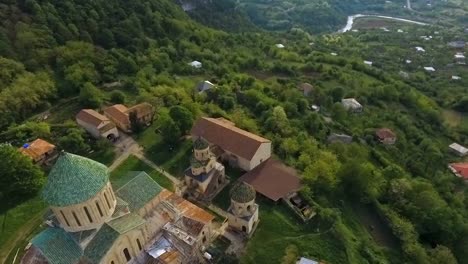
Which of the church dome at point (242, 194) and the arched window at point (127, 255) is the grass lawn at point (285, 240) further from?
the arched window at point (127, 255)

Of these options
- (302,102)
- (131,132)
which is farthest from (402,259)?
(131,132)

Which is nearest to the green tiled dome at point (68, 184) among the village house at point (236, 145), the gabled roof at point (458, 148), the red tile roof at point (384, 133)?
the village house at point (236, 145)

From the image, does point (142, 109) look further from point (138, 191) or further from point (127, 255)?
point (127, 255)

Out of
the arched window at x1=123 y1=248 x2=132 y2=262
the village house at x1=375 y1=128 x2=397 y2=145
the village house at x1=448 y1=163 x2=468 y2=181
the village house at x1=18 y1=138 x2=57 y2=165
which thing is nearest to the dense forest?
the village house at x1=375 y1=128 x2=397 y2=145

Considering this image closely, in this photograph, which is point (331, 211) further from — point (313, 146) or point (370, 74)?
point (370, 74)

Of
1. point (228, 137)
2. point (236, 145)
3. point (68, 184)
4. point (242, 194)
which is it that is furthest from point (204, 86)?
point (68, 184)

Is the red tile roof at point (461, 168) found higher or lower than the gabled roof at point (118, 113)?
lower
